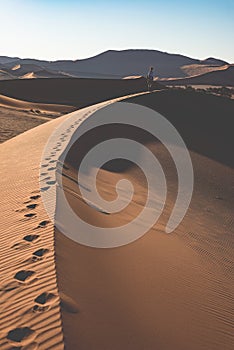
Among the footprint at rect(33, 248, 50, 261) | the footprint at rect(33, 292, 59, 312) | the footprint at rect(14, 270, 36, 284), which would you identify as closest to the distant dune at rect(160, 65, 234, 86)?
the footprint at rect(33, 248, 50, 261)

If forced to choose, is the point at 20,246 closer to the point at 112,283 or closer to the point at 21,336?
the point at 112,283

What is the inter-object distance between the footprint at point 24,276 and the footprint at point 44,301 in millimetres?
422

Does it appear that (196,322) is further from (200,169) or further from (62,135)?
(62,135)

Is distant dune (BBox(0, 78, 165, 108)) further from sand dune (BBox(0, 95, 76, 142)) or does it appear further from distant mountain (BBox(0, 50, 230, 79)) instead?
distant mountain (BBox(0, 50, 230, 79))

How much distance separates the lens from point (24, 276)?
4.50 meters

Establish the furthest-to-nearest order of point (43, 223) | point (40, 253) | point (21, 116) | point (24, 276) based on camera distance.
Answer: point (21, 116) < point (43, 223) < point (40, 253) < point (24, 276)

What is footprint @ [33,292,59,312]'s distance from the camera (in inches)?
150

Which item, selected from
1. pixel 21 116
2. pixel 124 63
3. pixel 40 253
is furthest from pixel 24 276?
pixel 124 63

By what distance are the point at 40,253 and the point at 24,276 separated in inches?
20.6

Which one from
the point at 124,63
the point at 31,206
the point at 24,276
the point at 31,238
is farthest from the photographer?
the point at 124,63

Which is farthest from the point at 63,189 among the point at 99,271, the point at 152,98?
the point at 152,98

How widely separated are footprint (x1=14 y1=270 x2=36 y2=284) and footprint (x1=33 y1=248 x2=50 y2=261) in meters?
0.30

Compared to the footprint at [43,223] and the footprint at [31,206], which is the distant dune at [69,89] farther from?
the footprint at [43,223]

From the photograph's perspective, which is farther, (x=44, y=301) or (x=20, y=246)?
(x=20, y=246)
